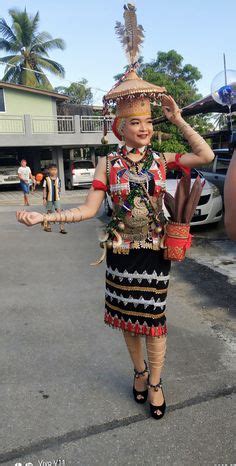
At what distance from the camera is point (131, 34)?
2.49 m

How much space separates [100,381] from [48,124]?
60.9 feet

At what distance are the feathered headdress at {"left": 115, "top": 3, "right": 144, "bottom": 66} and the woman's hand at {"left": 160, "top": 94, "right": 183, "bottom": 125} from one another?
396 millimetres

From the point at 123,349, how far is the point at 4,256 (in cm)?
407

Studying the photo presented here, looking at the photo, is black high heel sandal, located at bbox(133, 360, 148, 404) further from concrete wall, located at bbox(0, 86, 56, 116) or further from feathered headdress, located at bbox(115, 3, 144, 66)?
concrete wall, located at bbox(0, 86, 56, 116)

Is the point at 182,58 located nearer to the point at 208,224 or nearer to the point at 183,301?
the point at 208,224

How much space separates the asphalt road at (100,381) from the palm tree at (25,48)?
27.7 metres

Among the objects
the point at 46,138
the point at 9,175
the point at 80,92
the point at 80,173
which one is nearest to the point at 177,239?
the point at 46,138

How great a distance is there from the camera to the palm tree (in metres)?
29.4

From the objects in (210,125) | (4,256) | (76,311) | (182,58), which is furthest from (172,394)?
(182,58)

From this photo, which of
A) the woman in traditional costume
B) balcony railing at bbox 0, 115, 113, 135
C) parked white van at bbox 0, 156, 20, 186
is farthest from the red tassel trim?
parked white van at bbox 0, 156, 20, 186

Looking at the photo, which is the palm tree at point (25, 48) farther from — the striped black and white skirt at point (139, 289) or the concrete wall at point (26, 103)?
the striped black and white skirt at point (139, 289)

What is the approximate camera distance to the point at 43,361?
10.8ft

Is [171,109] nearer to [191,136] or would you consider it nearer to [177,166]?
[191,136]

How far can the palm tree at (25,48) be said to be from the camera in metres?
29.4
